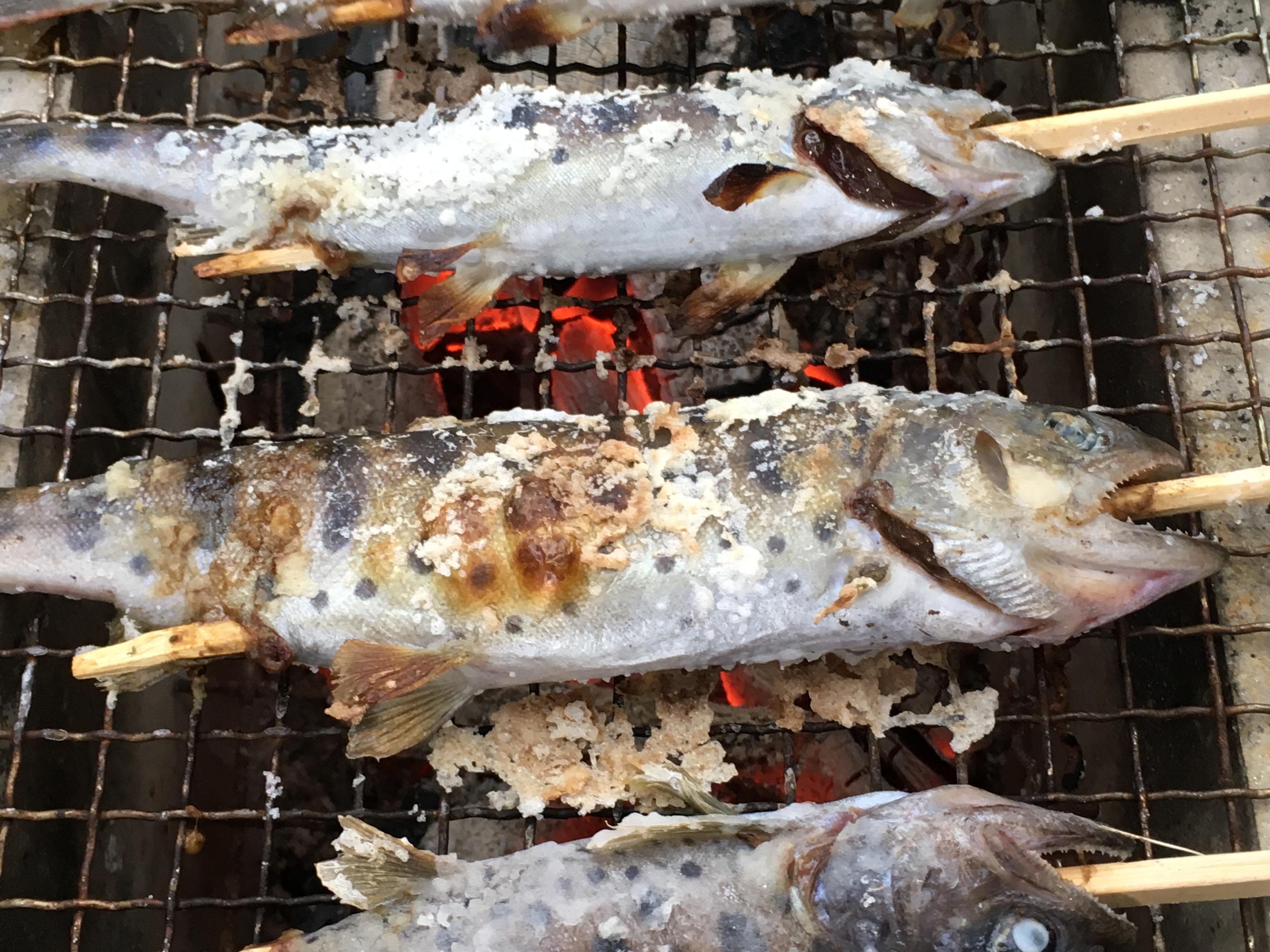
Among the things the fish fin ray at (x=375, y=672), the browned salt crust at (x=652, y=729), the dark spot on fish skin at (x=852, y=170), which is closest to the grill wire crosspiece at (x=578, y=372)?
the browned salt crust at (x=652, y=729)

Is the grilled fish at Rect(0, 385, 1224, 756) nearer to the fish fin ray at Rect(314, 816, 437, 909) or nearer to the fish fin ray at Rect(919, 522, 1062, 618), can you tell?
the fish fin ray at Rect(919, 522, 1062, 618)

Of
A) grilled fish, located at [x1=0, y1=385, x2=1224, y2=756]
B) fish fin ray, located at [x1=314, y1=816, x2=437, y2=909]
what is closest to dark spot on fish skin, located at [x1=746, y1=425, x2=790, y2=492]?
grilled fish, located at [x1=0, y1=385, x2=1224, y2=756]

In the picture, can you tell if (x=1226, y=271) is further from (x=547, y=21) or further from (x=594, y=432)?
(x=547, y=21)

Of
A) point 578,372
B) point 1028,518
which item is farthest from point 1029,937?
point 578,372

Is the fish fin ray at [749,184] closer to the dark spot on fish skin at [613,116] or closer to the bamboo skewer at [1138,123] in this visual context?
the dark spot on fish skin at [613,116]

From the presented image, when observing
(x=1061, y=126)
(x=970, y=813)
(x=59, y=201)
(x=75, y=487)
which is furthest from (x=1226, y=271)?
(x=59, y=201)
